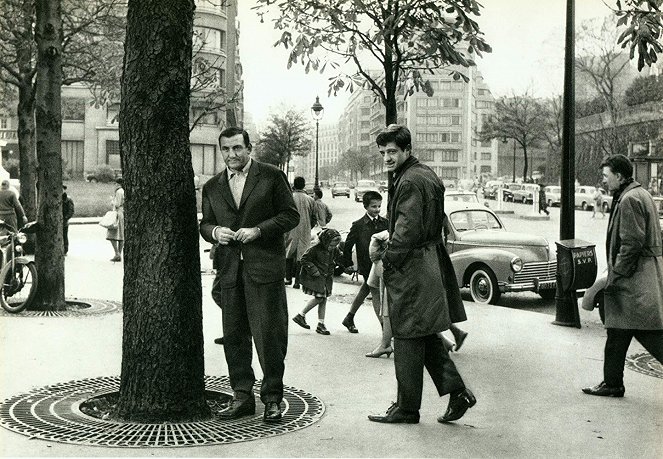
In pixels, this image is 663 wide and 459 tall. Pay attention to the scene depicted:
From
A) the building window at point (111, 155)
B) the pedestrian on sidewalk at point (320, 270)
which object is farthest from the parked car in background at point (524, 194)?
the pedestrian on sidewalk at point (320, 270)

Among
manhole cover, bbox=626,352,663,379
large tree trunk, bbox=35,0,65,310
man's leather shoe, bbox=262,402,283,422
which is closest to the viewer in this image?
man's leather shoe, bbox=262,402,283,422

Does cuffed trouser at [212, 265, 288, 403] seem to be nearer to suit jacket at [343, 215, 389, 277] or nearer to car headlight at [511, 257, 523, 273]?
suit jacket at [343, 215, 389, 277]

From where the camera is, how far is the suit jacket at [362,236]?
31.1ft

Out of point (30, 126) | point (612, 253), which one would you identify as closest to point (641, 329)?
point (612, 253)

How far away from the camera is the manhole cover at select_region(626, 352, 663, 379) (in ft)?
25.2

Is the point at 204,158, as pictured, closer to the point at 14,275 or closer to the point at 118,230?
the point at 118,230

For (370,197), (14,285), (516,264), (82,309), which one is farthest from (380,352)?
(516,264)

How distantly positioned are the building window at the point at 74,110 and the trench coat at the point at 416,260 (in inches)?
2385

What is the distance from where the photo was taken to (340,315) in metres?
11.3

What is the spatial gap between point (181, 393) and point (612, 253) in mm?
3532

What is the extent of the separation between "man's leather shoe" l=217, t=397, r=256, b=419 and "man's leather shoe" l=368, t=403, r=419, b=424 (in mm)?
856

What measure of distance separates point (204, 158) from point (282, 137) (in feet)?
13.1

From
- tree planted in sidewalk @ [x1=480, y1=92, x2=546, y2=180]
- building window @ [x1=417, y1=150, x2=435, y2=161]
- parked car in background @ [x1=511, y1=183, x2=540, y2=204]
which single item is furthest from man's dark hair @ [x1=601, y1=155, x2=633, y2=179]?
building window @ [x1=417, y1=150, x2=435, y2=161]

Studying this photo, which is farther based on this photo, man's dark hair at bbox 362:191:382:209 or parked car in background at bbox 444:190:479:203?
parked car in background at bbox 444:190:479:203
